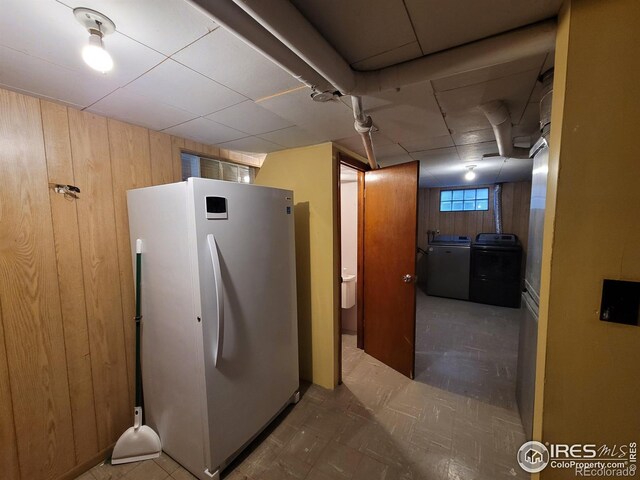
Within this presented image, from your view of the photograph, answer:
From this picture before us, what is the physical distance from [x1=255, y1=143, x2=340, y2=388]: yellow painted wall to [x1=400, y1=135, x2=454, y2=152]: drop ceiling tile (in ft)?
2.32

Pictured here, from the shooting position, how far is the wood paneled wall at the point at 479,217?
4633mm

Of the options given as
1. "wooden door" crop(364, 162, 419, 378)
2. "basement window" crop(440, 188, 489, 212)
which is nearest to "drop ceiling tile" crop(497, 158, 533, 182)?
"basement window" crop(440, 188, 489, 212)

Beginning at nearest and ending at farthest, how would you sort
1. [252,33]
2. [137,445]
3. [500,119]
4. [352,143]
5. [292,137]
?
1. [252,33]
2. [500,119]
3. [137,445]
4. [292,137]
5. [352,143]

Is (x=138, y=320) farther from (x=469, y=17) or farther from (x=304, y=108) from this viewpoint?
(x=469, y=17)

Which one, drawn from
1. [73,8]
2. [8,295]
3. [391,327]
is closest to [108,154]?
[8,295]

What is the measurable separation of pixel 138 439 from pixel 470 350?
317 cm

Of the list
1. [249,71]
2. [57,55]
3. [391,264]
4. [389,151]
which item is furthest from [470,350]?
[57,55]

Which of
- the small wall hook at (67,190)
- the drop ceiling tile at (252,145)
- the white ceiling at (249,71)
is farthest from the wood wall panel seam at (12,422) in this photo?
the drop ceiling tile at (252,145)

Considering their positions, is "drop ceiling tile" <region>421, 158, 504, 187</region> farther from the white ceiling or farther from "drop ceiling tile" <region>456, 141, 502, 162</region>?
the white ceiling

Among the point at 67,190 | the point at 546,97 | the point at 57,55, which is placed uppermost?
the point at 57,55

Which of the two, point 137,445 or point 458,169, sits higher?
point 458,169

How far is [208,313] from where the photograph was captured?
1.37 m

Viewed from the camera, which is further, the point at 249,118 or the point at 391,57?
the point at 249,118

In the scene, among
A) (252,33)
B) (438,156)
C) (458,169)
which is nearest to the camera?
(252,33)
